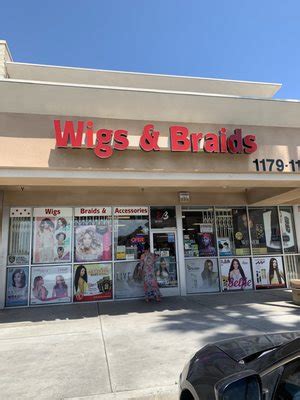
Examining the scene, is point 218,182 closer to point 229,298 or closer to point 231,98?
point 231,98

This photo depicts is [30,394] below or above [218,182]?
below

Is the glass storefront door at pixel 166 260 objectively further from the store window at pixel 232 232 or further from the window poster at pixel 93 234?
the store window at pixel 232 232

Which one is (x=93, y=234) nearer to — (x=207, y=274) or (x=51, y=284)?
(x=51, y=284)

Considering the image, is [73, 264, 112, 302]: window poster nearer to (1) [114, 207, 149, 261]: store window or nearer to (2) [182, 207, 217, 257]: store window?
(1) [114, 207, 149, 261]: store window

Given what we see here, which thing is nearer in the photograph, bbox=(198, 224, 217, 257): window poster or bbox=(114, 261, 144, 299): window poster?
bbox=(114, 261, 144, 299): window poster

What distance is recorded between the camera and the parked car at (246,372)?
195 cm

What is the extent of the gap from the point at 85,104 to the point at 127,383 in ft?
19.7

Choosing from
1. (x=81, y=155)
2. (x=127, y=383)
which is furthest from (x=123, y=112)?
(x=127, y=383)

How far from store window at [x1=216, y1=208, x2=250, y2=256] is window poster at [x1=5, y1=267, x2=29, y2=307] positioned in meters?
6.70

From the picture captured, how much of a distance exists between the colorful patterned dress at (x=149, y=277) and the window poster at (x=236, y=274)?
2.89m

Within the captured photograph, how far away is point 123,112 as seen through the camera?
8.16 meters

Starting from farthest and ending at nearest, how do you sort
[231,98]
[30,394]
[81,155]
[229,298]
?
[229,298]
[231,98]
[81,155]
[30,394]

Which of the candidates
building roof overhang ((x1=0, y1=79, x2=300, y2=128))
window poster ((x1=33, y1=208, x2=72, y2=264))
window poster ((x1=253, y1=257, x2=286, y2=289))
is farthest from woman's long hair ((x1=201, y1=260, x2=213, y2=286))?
building roof overhang ((x1=0, y1=79, x2=300, y2=128))

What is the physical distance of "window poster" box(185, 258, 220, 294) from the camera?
11692 mm
